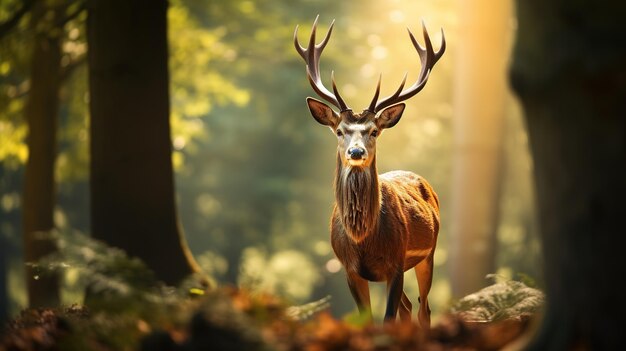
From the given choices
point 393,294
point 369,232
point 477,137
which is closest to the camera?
point 393,294

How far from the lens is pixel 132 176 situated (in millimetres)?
8180

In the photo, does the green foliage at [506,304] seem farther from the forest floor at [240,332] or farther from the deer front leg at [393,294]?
the deer front leg at [393,294]

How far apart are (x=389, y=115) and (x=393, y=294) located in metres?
1.51

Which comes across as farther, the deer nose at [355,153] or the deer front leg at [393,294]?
the deer nose at [355,153]

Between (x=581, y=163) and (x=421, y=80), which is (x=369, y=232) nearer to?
(x=421, y=80)

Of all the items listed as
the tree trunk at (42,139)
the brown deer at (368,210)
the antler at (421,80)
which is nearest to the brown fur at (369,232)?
the brown deer at (368,210)

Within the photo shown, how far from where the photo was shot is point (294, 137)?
96.1 feet

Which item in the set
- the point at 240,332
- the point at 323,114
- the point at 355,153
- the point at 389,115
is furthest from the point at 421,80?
the point at 240,332

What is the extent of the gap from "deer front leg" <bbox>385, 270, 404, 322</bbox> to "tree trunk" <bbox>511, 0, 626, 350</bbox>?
3136 millimetres

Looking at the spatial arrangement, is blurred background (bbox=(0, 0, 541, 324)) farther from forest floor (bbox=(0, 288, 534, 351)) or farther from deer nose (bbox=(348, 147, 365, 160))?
deer nose (bbox=(348, 147, 365, 160))

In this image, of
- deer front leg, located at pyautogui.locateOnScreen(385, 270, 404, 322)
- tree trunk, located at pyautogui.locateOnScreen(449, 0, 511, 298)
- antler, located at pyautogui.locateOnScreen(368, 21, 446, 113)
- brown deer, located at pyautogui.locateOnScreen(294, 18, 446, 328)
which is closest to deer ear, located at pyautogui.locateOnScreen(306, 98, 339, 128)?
brown deer, located at pyautogui.locateOnScreen(294, 18, 446, 328)

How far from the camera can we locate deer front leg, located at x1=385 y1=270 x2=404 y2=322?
23.7 feet

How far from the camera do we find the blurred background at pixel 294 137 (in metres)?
16.1

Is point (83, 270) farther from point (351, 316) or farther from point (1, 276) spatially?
point (1, 276)
